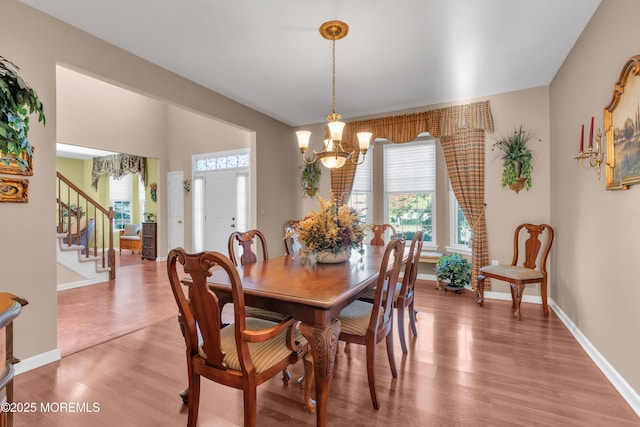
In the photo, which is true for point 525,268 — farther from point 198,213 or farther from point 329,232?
point 198,213

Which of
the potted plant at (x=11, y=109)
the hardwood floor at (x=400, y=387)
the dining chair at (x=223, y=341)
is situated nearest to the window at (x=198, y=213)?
the hardwood floor at (x=400, y=387)

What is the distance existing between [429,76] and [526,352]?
2994mm

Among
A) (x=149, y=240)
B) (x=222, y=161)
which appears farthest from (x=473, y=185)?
(x=149, y=240)

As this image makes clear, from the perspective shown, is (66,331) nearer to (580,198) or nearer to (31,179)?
(31,179)

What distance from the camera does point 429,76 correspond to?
3633 millimetres

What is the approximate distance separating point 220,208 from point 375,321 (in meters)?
5.19

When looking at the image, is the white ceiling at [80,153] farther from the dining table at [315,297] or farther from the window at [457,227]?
the window at [457,227]

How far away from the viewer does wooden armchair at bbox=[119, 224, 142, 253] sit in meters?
8.37

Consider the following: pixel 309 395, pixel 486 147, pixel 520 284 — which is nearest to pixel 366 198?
pixel 486 147

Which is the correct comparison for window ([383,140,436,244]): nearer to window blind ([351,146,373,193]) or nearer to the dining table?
window blind ([351,146,373,193])

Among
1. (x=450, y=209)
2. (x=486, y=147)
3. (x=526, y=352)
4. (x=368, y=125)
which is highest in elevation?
(x=368, y=125)

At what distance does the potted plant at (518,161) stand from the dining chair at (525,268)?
56cm

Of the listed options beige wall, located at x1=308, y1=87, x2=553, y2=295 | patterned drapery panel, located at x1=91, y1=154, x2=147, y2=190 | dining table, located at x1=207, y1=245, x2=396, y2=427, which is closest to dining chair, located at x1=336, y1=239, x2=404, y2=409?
dining table, located at x1=207, y1=245, x2=396, y2=427

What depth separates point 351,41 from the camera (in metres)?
2.91
